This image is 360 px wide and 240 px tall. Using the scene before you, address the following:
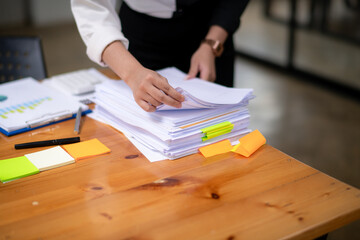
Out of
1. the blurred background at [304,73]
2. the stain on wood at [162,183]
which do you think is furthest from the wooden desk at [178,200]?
the blurred background at [304,73]

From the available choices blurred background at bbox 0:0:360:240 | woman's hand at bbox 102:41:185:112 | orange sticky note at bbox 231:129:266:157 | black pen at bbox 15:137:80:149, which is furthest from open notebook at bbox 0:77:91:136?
blurred background at bbox 0:0:360:240

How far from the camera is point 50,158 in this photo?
1027 mm

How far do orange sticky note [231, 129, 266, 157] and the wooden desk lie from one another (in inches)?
0.7

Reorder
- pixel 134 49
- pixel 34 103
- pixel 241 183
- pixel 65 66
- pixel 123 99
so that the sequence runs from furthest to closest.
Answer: pixel 65 66 → pixel 134 49 → pixel 34 103 → pixel 123 99 → pixel 241 183

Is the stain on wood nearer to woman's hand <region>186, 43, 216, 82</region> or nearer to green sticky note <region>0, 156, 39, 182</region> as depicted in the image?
green sticky note <region>0, 156, 39, 182</region>

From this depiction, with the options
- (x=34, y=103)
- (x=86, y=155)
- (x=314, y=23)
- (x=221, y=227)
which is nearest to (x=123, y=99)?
(x=86, y=155)

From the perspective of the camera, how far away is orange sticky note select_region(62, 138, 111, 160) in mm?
1046

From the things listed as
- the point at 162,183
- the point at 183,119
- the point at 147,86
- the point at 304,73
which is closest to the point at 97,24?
the point at 147,86

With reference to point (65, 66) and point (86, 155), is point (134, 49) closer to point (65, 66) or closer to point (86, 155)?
point (86, 155)

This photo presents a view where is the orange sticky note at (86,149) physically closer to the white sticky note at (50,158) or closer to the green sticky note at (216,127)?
the white sticky note at (50,158)

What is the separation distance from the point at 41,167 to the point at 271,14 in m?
3.72

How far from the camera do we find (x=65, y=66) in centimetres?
423

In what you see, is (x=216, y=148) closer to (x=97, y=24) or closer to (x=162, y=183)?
(x=162, y=183)

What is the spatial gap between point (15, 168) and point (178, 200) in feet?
1.30
